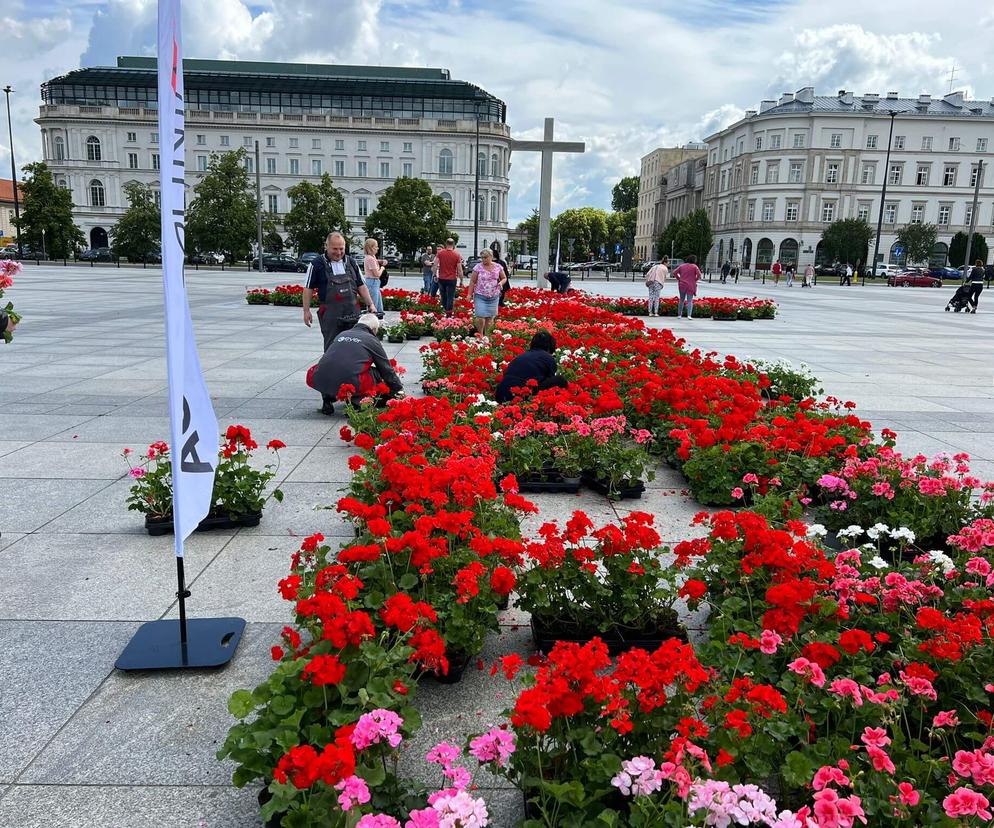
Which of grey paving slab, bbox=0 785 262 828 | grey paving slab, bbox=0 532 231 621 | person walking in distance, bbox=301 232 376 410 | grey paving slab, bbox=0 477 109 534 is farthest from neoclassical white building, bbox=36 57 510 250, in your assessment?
grey paving slab, bbox=0 785 262 828

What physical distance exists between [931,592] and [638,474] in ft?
9.30

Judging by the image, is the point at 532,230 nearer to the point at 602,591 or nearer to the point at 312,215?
the point at 312,215

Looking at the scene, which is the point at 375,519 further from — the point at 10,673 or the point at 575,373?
the point at 575,373

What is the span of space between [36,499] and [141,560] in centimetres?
162

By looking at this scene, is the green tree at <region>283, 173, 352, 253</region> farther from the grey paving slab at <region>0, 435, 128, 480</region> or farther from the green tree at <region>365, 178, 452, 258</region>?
the grey paving slab at <region>0, 435, 128, 480</region>

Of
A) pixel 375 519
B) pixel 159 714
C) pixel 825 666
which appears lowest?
pixel 159 714

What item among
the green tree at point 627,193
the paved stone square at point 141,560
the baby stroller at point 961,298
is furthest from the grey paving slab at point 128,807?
the green tree at point 627,193

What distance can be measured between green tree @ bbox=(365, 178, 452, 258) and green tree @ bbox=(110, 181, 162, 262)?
1918cm

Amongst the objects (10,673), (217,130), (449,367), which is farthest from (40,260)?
(10,673)

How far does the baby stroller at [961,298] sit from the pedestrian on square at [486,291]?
23.2 meters

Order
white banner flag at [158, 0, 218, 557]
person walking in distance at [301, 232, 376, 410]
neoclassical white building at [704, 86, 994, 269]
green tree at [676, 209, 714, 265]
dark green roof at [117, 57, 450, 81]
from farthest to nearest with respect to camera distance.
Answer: dark green roof at [117, 57, 450, 81]
neoclassical white building at [704, 86, 994, 269]
green tree at [676, 209, 714, 265]
person walking in distance at [301, 232, 376, 410]
white banner flag at [158, 0, 218, 557]

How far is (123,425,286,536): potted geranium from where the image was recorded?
5.11 m

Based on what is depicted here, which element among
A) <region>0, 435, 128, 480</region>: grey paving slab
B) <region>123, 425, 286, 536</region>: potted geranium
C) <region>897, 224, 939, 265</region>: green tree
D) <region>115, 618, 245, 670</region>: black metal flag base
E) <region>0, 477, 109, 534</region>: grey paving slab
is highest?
<region>897, 224, 939, 265</region>: green tree

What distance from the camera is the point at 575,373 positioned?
9.10m
